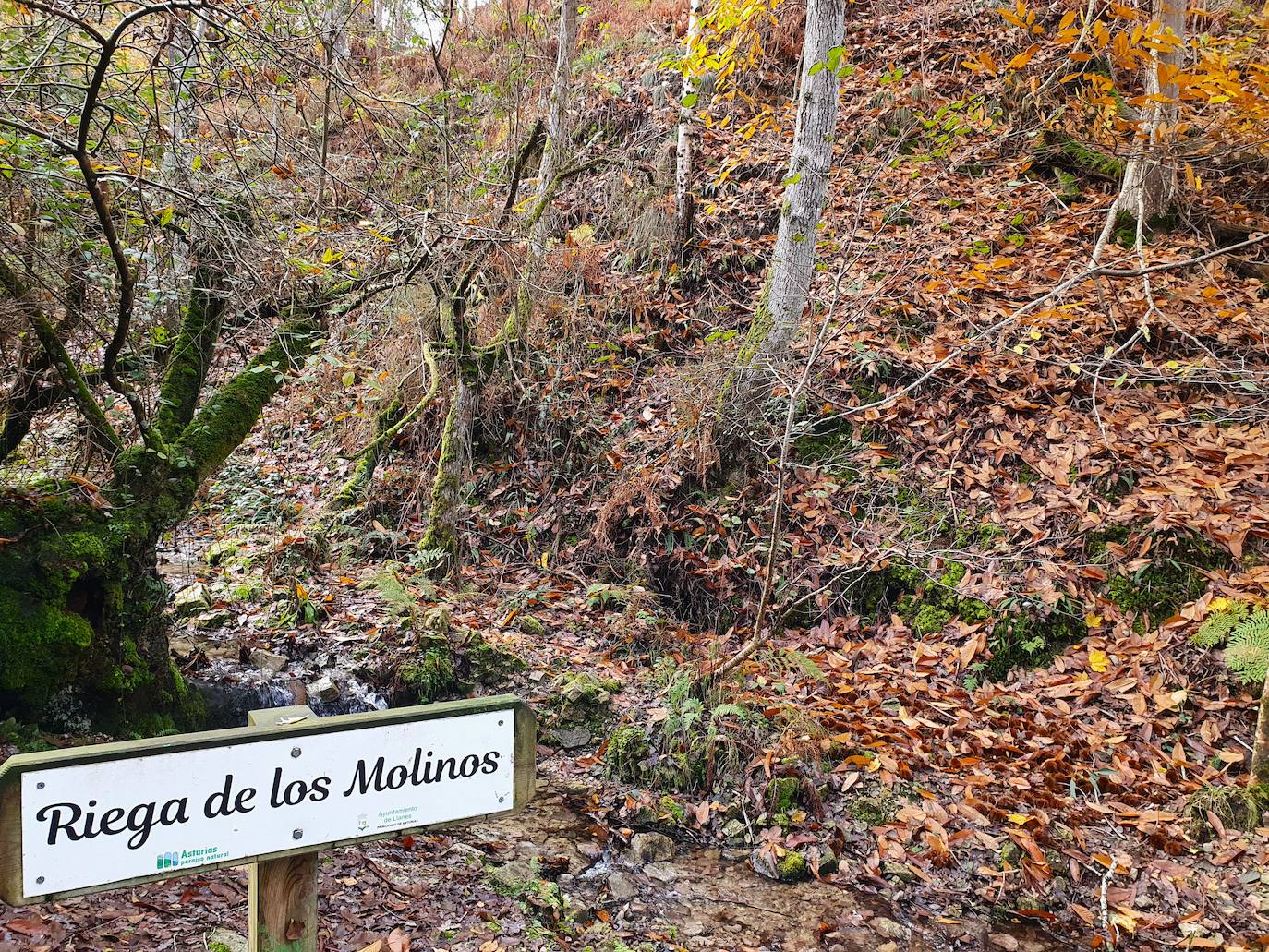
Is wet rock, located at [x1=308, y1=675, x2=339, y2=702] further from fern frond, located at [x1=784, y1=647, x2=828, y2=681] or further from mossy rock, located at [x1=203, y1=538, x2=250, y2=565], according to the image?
fern frond, located at [x1=784, y1=647, x2=828, y2=681]

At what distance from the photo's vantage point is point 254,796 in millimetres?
1714

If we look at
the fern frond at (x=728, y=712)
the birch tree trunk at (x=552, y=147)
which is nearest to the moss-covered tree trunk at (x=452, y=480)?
the birch tree trunk at (x=552, y=147)

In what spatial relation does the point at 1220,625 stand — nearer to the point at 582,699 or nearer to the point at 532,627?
the point at 582,699

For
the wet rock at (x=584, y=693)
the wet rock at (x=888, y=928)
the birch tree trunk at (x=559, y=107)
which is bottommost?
the wet rock at (x=888, y=928)

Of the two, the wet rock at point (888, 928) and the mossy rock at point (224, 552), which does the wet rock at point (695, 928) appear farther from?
the mossy rock at point (224, 552)

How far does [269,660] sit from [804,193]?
5.63m

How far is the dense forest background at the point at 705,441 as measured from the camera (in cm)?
365

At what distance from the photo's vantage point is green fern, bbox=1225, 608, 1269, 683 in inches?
158

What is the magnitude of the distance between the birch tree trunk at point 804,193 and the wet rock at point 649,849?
13.0 feet

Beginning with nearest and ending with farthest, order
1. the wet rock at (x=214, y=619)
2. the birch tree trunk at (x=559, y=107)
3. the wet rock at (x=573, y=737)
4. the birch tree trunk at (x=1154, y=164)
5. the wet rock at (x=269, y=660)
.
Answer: the wet rock at (x=573, y=737), the wet rock at (x=269, y=660), the wet rock at (x=214, y=619), the birch tree trunk at (x=1154, y=164), the birch tree trunk at (x=559, y=107)

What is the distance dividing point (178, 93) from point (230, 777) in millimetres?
2657

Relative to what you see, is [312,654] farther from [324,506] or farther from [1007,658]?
[1007,658]

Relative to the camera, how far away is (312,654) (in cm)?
545

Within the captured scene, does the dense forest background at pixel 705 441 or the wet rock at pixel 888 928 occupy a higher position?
the dense forest background at pixel 705 441
